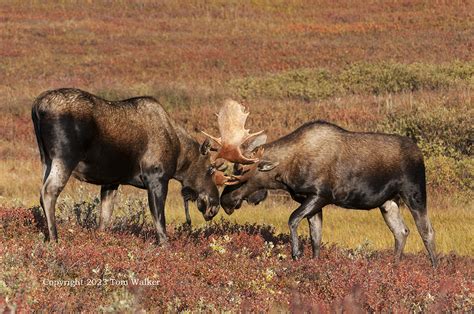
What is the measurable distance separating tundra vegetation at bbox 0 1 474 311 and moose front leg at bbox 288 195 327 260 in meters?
0.20

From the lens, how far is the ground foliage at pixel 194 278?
291 inches

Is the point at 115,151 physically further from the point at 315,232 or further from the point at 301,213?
the point at 315,232

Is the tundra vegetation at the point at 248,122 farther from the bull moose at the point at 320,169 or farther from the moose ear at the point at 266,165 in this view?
the moose ear at the point at 266,165

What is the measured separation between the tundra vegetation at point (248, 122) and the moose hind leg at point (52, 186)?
1.06 feet

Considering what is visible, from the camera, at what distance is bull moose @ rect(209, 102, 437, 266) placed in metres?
11.0

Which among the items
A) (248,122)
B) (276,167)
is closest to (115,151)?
(276,167)

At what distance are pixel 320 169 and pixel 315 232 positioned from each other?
834mm

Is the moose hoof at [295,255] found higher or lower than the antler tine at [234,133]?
lower

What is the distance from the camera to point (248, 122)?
88.3 ft

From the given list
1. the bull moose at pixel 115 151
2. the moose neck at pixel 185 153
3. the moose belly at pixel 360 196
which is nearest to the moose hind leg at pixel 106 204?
the bull moose at pixel 115 151

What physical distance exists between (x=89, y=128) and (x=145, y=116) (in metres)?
1.12

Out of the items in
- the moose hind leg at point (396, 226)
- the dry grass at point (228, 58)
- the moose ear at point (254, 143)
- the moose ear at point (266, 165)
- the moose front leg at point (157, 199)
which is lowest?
the dry grass at point (228, 58)

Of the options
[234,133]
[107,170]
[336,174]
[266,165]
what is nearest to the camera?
[107,170]

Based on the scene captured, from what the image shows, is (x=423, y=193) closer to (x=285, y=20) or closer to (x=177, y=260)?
(x=177, y=260)
